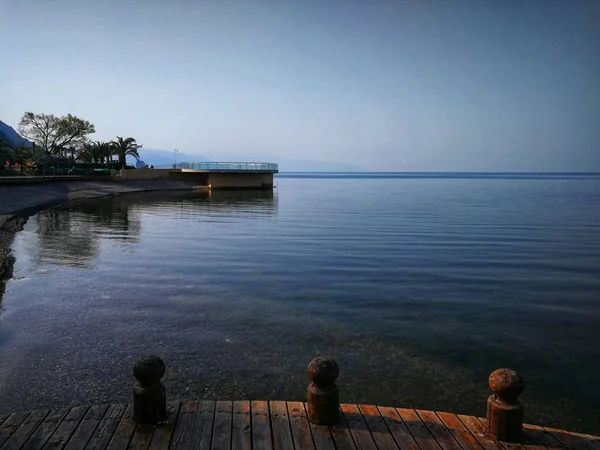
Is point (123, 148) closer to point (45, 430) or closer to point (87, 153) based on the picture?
point (87, 153)

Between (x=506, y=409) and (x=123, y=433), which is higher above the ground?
(x=506, y=409)

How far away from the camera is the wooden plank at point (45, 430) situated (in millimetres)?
4252

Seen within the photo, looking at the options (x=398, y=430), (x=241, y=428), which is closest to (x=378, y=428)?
(x=398, y=430)

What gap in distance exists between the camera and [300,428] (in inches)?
177

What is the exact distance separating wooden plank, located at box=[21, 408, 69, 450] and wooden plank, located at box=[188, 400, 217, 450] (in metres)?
1.38

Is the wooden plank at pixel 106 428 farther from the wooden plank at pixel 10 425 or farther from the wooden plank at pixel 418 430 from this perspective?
the wooden plank at pixel 418 430

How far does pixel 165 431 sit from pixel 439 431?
8.82 feet

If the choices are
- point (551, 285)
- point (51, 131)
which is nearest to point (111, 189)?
point (51, 131)

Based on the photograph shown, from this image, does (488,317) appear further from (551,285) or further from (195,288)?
(195,288)

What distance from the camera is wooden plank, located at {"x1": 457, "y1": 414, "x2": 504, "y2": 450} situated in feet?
13.7

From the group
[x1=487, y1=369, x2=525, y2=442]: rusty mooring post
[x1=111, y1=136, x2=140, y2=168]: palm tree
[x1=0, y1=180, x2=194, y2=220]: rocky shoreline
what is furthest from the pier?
[x1=111, y1=136, x2=140, y2=168]: palm tree

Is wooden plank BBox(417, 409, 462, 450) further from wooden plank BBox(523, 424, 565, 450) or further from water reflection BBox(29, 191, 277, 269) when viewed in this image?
water reflection BBox(29, 191, 277, 269)

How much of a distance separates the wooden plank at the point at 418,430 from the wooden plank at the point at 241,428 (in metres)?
1.59

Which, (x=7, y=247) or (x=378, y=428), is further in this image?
(x=7, y=247)
